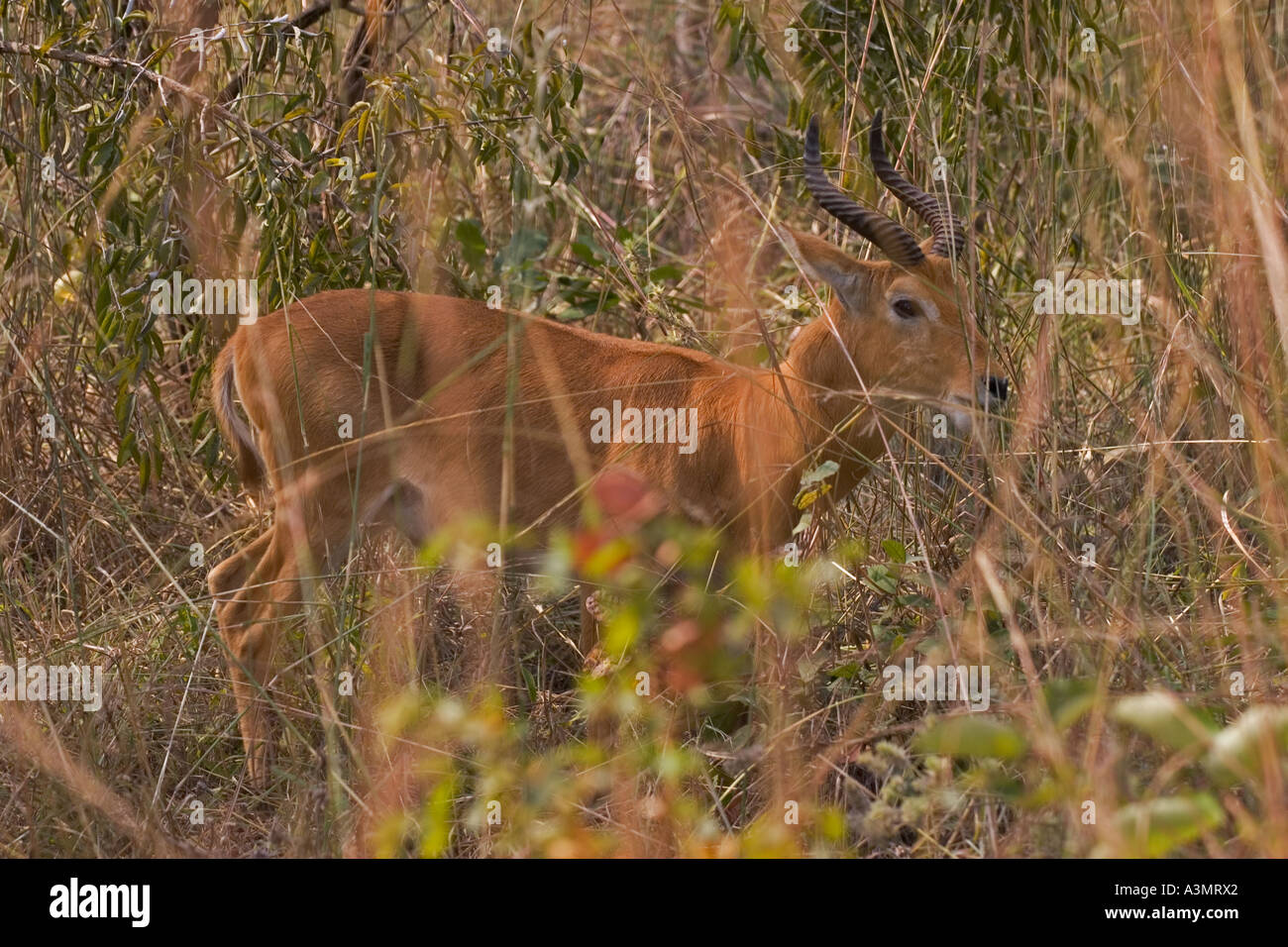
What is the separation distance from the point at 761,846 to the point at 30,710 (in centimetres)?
310

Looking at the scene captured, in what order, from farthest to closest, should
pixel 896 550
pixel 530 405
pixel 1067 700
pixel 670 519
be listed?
1. pixel 530 405
2. pixel 670 519
3. pixel 896 550
4. pixel 1067 700

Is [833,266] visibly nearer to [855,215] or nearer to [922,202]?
[855,215]

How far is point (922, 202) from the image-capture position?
18.2 ft

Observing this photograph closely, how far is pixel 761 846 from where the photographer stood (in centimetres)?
294

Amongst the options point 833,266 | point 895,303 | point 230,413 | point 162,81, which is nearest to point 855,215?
point 833,266

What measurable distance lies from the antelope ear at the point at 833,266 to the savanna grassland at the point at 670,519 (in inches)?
11.3

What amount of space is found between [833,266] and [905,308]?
12.8 inches

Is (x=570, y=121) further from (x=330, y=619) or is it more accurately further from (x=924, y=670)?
(x=924, y=670)

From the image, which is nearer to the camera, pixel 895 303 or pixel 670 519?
pixel 670 519

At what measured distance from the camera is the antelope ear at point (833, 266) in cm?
560

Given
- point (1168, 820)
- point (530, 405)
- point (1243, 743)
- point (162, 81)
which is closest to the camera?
point (1243, 743)

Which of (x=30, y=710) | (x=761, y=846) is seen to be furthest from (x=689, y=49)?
(x=761, y=846)

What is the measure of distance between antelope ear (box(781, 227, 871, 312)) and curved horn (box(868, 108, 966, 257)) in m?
0.30

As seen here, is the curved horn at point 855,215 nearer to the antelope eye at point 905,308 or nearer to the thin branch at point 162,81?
the antelope eye at point 905,308
